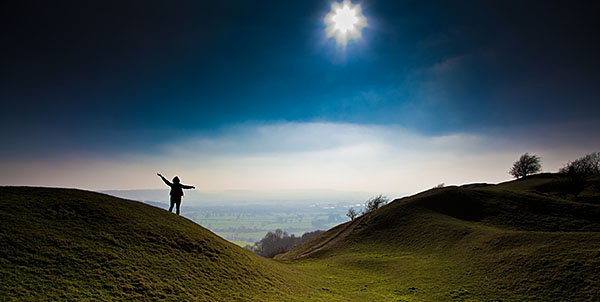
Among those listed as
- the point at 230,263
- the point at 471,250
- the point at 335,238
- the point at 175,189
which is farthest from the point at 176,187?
the point at 471,250

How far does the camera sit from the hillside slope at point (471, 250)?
48.7 ft

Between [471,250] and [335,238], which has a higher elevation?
[471,250]

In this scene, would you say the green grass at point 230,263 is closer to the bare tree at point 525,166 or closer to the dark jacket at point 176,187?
the dark jacket at point 176,187

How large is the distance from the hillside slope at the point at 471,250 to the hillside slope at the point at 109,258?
Answer: 30.3 feet

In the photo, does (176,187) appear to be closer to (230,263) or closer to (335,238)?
(230,263)

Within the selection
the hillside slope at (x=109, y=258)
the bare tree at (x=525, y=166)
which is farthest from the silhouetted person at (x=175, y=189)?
the bare tree at (x=525, y=166)

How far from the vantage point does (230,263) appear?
51.8ft

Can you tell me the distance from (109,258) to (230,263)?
7031mm

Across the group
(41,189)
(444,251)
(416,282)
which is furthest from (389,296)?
→ (41,189)

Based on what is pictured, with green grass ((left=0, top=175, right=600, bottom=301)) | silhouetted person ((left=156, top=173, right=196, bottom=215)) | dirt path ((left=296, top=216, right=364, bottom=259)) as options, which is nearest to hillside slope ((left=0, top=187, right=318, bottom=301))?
green grass ((left=0, top=175, right=600, bottom=301))

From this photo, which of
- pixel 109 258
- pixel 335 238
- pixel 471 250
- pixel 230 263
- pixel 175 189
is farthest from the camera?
pixel 335 238

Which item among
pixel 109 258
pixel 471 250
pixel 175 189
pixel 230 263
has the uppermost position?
pixel 175 189

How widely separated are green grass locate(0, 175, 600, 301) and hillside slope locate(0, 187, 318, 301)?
Answer: 0.14ft

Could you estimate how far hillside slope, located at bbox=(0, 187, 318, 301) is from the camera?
29.5 ft
